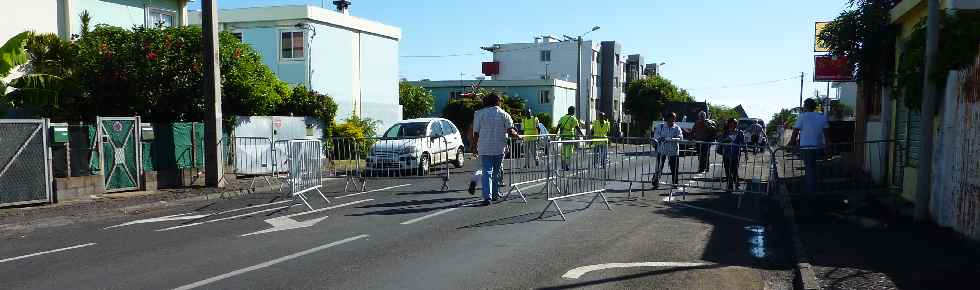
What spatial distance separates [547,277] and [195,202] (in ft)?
29.2

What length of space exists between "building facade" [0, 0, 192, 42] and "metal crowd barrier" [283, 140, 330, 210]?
25.5ft

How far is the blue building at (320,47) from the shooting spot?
28328 millimetres

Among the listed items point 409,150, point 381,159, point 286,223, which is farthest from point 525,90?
point 286,223

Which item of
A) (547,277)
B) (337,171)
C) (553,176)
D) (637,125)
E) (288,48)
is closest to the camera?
(547,277)

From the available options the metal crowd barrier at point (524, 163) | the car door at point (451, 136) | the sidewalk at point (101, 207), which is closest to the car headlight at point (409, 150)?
the sidewalk at point (101, 207)

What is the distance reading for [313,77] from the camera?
94.2 ft

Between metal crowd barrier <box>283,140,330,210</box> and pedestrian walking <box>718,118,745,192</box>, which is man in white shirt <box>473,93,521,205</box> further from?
pedestrian walking <box>718,118,745,192</box>

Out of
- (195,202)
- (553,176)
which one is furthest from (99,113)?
(553,176)

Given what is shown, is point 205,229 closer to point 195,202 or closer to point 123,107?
point 195,202

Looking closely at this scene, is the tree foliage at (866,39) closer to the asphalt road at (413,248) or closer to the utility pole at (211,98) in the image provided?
the asphalt road at (413,248)

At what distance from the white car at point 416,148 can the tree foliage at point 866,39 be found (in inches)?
351

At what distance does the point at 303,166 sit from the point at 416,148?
5208 millimetres

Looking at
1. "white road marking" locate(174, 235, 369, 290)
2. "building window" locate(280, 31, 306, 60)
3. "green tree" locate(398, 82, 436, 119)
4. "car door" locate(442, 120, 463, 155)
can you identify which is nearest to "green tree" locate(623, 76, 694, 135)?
"green tree" locate(398, 82, 436, 119)

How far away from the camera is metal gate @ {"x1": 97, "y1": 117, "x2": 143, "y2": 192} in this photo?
13422 millimetres
